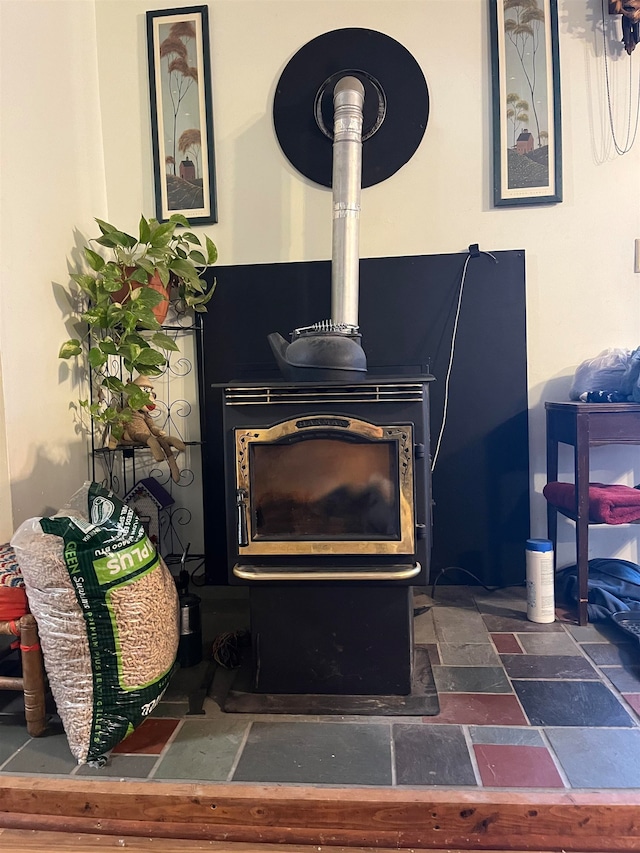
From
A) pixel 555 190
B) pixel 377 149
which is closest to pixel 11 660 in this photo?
pixel 377 149

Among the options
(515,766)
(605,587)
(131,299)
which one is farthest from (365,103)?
(515,766)

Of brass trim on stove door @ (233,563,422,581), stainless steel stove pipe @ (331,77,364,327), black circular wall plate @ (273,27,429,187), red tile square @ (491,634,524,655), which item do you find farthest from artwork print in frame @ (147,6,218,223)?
red tile square @ (491,634,524,655)

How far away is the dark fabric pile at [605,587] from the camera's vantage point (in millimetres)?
2068

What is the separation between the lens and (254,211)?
2.49 meters

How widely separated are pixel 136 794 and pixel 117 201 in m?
2.28

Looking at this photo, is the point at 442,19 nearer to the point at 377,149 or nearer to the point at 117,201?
the point at 377,149

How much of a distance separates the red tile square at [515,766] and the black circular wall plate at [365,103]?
2.09m

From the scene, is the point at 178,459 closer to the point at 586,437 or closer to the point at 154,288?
the point at 154,288

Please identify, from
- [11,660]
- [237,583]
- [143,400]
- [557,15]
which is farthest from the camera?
[557,15]

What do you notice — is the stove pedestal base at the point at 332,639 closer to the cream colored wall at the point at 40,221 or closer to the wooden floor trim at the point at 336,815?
the wooden floor trim at the point at 336,815

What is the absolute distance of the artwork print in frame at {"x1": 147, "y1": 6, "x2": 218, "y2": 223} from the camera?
246 centimetres

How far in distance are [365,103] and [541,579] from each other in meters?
2.00

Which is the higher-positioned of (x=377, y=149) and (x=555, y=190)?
(x=377, y=149)

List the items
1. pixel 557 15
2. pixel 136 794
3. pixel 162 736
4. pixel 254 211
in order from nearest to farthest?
pixel 136 794 < pixel 162 736 < pixel 557 15 < pixel 254 211
